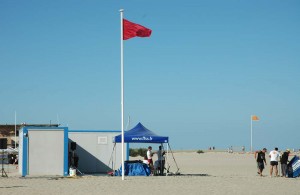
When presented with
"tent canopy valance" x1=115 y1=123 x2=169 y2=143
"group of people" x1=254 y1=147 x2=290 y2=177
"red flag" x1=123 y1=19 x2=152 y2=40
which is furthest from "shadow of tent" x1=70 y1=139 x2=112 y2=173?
"red flag" x1=123 y1=19 x2=152 y2=40

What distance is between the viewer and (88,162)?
33.0 m

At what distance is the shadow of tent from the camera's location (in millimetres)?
32844

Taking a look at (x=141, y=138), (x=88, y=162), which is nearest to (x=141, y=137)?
(x=141, y=138)

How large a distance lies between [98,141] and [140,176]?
6.21 meters

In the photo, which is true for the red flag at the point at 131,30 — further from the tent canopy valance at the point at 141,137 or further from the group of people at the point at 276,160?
the group of people at the point at 276,160

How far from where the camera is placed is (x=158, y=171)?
29.1m

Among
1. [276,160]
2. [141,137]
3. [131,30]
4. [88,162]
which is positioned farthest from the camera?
[88,162]

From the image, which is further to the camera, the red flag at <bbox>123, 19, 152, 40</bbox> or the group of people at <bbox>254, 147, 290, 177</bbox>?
the group of people at <bbox>254, 147, 290, 177</bbox>

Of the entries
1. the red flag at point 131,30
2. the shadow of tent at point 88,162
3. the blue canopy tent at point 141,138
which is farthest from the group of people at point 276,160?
the shadow of tent at point 88,162

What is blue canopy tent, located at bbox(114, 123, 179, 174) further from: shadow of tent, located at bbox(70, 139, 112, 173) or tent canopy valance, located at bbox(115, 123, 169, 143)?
shadow of tent, located at bbox(70, 139, 112, 173)

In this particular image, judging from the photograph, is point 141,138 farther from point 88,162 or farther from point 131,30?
point 88,162

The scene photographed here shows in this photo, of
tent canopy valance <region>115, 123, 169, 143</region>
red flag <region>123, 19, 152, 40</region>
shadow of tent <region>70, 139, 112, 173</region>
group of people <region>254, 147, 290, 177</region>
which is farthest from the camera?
shadow of tent <region>70, 139, 112, 173</region>

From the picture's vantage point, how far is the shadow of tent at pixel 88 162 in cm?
3284

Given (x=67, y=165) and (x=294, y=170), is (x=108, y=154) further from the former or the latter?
(x=294, y=170)
